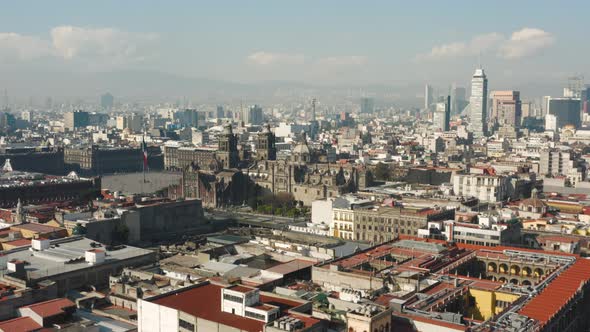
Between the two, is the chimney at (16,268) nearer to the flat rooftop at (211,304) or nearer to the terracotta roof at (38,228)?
the flat rooftop at (211,304)

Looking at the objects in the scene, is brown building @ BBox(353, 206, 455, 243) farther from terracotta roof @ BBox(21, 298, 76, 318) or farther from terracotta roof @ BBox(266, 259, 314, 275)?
terracotta roof @ BBox(21, 298, 76, 318)

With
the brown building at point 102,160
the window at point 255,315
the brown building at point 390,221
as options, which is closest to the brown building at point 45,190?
the brown building at point 390,221

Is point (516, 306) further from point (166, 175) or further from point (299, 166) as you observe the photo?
point (166, 175)

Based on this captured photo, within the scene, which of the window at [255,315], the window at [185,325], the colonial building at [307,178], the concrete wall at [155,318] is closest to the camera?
the window at [255,315]

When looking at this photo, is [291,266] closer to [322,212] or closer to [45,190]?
[322,212]

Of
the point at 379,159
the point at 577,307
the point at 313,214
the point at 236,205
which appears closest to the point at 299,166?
the point at 236,205

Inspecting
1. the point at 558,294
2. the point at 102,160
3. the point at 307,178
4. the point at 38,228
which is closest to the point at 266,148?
the point at 307,178
